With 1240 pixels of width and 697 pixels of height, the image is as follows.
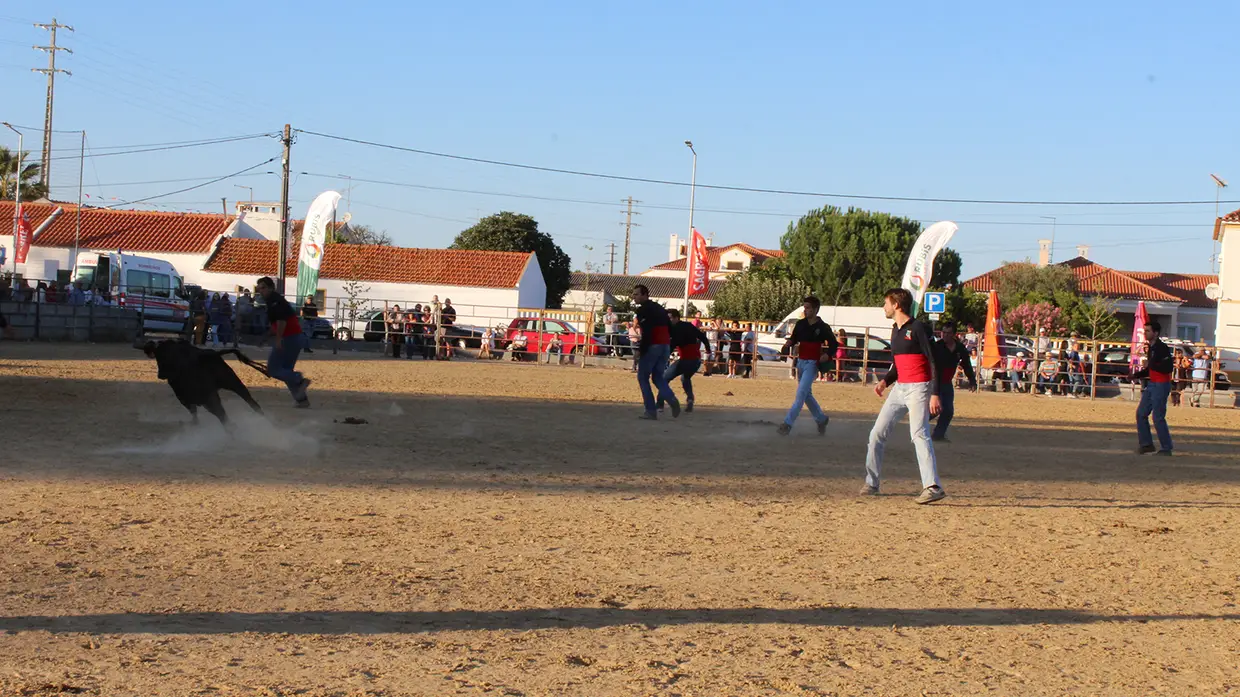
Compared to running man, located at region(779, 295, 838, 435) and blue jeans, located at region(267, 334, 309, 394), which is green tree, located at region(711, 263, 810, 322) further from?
blue jeans, located at region(267, 334, 309, 394)

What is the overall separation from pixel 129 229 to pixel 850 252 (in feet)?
126

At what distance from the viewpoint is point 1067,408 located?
2455cm

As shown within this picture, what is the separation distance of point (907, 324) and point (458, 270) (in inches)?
2162

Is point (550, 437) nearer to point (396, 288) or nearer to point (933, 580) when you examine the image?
point (933, 580)

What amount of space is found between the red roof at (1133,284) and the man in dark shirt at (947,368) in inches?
2318

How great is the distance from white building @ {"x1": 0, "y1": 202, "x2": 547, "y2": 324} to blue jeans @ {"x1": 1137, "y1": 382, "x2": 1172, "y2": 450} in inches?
1839

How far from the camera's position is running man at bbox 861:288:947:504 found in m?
9.25

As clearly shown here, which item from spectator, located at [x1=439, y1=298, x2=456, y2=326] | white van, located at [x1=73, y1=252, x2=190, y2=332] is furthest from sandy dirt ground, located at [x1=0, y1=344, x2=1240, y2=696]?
white van, located at [x1=73, y1=252, x2=190, y2=332]

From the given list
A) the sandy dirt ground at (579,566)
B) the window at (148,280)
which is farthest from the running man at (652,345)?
the window at (148,280)

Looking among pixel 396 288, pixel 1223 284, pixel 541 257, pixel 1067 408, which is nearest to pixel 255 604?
pixel 1067 408

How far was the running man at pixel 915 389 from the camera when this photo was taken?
9250mm

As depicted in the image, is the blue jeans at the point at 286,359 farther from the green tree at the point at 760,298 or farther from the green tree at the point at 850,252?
the green tree at the point at 850,252

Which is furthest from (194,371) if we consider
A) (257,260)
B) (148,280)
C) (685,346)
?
(257,260)

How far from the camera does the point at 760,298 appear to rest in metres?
62.0
